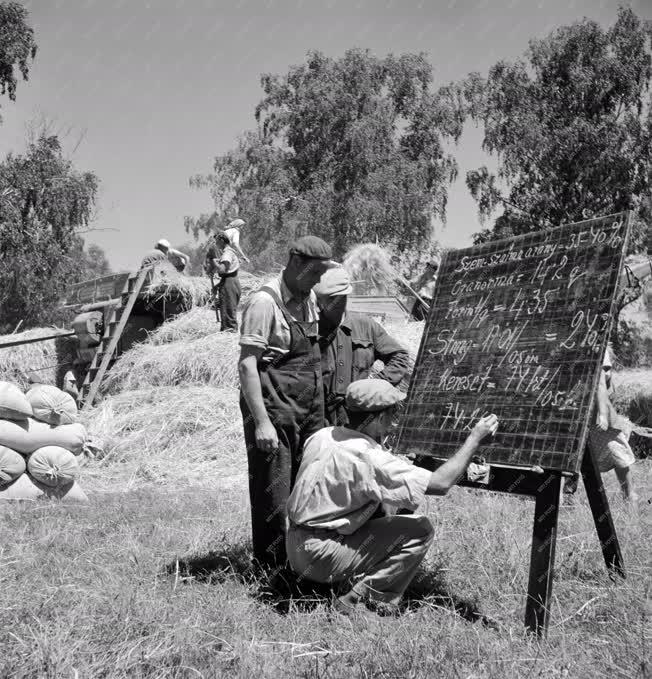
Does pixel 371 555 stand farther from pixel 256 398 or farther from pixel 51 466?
pixel 51 466

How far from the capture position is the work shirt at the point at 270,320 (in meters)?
3.96

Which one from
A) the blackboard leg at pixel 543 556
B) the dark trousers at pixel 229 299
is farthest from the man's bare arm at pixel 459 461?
the dark trousers at pixel 229 299

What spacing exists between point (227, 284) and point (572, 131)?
708 inches

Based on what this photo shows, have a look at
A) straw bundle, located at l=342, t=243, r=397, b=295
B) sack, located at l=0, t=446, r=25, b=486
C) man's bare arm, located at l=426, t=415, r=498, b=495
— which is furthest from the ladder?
man's bare arm, located at l=426, t=415, r=498, b=495

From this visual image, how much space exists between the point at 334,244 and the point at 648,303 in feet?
43.0

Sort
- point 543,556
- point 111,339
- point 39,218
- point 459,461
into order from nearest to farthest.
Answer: point 543,556 < point 459,461 < point 111,339 < point 39,218

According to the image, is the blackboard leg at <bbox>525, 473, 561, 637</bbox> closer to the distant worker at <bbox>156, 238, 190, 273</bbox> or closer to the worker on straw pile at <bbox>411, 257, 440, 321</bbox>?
the worker on straw pile at <bbox>411, 257, 440, 321</bbox>

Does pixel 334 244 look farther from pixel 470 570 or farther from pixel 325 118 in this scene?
pixel 470 570

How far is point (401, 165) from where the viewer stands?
32.2 meters

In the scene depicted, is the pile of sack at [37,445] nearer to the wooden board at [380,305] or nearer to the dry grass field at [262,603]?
the dry grass field at [262,603]

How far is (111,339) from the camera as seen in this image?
12.0m

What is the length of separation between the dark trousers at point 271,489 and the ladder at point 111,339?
7.75m

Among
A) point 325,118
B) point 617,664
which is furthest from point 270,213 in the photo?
point 617,664

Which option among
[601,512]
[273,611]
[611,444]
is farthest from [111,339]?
[601,512]
